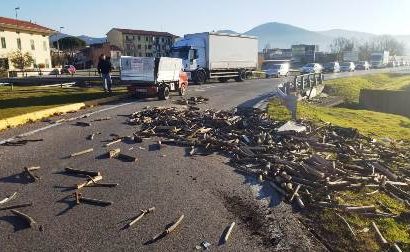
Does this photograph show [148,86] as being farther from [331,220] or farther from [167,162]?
[331,220]

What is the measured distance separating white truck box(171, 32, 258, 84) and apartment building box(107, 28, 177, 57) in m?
78.8

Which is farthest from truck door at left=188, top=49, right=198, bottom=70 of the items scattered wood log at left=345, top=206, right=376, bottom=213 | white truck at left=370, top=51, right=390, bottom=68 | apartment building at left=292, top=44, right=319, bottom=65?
apartment building at left=292, top=44, right=319, bottom=65

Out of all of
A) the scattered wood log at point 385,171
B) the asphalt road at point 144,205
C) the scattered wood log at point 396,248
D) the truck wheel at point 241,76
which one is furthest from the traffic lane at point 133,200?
the truck wheel at point 241,76

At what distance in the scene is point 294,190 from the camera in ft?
23.5

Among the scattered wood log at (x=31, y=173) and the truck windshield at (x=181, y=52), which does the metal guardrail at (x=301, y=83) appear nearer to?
the truck windshield at (x=181, y=52)

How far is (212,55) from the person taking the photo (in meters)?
34.9

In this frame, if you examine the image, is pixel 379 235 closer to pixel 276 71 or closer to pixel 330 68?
pixel 276 71

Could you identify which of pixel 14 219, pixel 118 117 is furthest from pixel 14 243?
pixel 118 117

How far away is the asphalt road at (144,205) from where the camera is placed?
5.21 metres

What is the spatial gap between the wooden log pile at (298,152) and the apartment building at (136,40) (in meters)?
105

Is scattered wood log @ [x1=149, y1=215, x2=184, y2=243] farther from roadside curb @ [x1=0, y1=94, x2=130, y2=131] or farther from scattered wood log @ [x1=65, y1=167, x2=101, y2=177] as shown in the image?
roadside curb @ [x1=0, y1=94, x2=130, y2=131]

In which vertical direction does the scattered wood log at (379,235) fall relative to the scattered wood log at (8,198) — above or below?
below

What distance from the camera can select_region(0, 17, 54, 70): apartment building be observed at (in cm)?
5775

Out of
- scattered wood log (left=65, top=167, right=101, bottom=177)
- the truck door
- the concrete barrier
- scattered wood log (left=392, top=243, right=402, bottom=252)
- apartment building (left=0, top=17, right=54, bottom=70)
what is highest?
apartment building (left=0, top=17, right=54, bottom=70)
